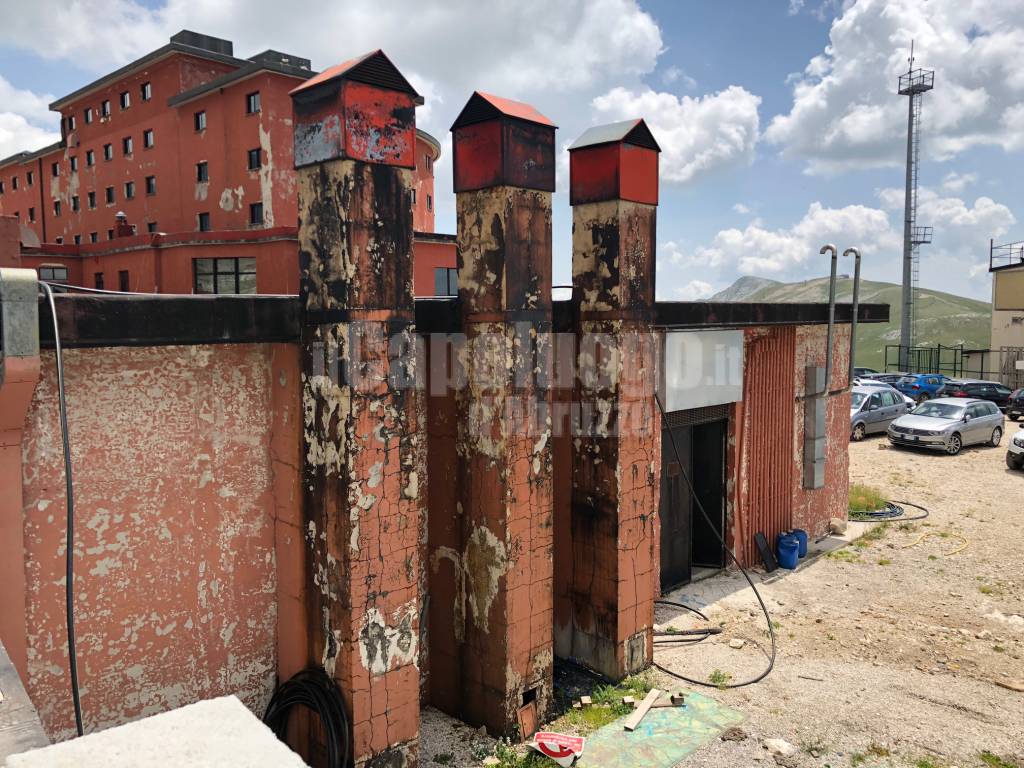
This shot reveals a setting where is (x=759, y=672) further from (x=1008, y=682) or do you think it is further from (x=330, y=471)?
(x=330, y=471)

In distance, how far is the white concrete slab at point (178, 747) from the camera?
6.52 ft

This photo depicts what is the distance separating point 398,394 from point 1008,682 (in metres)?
7.84

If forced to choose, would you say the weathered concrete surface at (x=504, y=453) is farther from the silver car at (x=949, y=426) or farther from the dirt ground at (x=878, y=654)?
the silver car at (x=949, y=426)

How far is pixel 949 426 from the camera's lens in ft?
70.1

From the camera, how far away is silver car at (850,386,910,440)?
23750mm

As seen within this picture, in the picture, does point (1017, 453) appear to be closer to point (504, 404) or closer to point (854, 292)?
point (854, 292)

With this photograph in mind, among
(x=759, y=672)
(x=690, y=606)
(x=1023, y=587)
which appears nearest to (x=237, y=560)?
(x=759, y=672)

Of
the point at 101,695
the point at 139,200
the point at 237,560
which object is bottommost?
the point at 101,695

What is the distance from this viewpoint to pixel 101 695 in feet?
17.0

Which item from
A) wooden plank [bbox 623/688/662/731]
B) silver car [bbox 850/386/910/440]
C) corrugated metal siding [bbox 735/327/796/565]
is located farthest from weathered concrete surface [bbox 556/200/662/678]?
silver car [bbox 850/386/910/440]

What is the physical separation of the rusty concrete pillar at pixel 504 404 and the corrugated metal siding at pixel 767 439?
5587mm

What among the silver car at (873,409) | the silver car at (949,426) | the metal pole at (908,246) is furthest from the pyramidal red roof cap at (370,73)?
the metal pole at (908,246)

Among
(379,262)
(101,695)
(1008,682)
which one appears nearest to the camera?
(101,695)

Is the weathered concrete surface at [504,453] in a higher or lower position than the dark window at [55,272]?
lower
